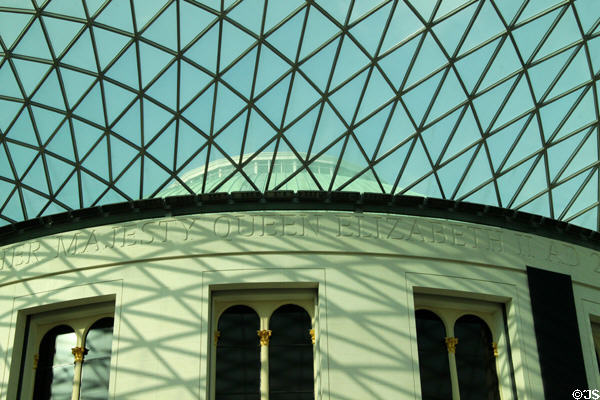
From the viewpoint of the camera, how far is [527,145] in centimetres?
3278

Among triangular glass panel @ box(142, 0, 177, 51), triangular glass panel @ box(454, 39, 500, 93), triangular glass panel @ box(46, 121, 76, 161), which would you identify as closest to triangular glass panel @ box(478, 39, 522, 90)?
triangular glass panel @ box(454, 39, 500, 93)

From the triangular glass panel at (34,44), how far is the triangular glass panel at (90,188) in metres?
5.03

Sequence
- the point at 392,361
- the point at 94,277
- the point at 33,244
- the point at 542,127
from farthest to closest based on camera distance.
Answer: the point at 542,127
the point at 33,244
the point at 94,277
the point at 392,361

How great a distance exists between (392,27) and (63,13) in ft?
39.8

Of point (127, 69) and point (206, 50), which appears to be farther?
point (127, 69)

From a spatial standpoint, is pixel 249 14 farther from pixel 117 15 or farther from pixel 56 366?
pixel 56 366

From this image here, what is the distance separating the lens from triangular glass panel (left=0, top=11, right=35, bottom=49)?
29.2m

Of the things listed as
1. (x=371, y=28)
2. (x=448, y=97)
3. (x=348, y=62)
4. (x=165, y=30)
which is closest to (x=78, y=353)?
(x=165, y=30)

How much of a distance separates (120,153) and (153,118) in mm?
2076

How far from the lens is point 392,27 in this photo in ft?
96.6

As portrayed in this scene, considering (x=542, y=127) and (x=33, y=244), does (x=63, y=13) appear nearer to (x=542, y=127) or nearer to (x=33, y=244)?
(x=33, y=244)

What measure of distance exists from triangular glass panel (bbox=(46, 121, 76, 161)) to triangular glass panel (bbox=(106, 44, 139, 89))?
10.7ft

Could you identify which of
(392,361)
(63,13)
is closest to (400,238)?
(392,361)

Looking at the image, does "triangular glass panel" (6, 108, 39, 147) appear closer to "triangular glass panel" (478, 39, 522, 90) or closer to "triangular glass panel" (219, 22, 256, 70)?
"triangular glass panel" (219, 22, 256, 70)
